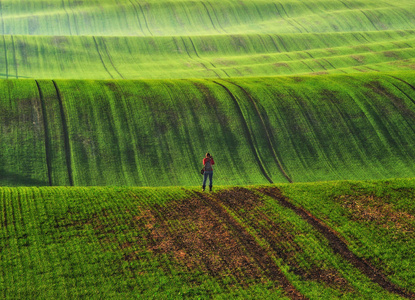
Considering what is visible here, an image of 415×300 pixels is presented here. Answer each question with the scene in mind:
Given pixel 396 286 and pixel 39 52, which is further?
pixel 39 52

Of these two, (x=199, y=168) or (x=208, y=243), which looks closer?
(x=208, y=243)

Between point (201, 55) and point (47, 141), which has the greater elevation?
point (47, 141)

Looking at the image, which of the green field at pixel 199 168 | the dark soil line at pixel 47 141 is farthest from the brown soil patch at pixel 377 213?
the dark soil line at pixel 47 141

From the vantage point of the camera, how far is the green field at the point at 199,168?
19359 millimetres

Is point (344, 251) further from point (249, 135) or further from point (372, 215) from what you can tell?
point (249, 135)

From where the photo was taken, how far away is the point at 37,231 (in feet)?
70.3

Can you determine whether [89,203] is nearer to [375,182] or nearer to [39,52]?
[375,182]

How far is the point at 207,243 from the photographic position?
21.4 meters

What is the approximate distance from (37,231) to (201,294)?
8447 millimetres

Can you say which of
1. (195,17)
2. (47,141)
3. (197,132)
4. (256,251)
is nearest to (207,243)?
(256,251)

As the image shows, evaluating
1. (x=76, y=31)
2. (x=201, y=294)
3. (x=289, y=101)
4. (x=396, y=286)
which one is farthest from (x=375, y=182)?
(x=76, y=31)

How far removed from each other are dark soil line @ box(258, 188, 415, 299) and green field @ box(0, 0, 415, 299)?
9 centimetres

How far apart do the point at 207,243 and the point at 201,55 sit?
79378 millimetres

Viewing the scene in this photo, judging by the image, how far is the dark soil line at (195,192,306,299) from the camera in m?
18.9
